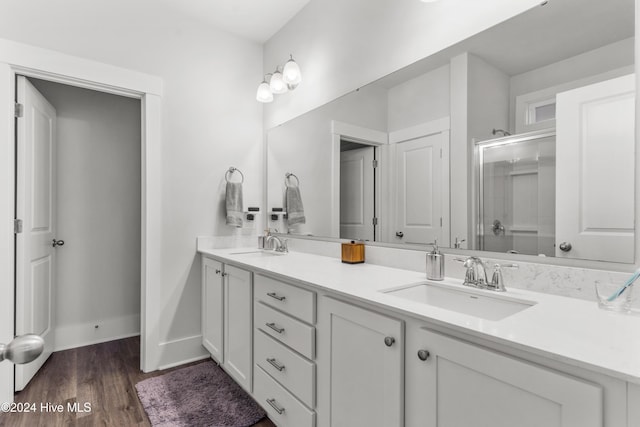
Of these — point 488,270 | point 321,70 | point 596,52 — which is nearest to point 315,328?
point 488,270

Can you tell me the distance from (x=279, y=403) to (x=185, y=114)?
6.87 feet

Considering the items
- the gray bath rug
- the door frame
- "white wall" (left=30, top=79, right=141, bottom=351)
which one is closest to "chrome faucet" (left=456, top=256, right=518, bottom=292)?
the gray bath rug

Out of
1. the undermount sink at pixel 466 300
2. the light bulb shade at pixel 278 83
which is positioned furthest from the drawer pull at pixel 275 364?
the light bulb shade at pixel 278 83

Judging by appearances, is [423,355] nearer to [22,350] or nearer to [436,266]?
[436,266]

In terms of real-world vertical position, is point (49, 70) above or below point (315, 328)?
above

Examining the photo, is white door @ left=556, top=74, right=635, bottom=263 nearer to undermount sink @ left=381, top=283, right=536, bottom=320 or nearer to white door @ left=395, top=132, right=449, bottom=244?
undermount sink @ left=381, top=283, right=536, bottom=320

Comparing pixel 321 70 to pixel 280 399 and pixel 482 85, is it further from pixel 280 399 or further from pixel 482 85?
pixel 280 399

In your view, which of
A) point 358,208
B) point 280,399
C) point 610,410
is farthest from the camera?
point 358,208

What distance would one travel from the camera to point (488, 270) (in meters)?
1.31

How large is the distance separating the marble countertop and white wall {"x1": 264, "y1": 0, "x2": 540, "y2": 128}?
1.08 metres

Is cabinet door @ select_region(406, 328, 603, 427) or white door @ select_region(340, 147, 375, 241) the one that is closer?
cabinet door @ select_region(406, 328, 603, 427)

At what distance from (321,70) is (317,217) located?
1021 mm

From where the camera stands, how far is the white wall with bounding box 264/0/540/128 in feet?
4.68

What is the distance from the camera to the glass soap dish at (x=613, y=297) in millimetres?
913
